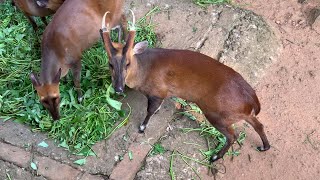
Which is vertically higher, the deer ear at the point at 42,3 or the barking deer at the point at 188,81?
the deer ear at the point at 42,3

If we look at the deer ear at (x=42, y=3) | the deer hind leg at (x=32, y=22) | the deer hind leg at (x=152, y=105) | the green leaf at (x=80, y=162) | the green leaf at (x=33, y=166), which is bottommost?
the green leaf at (x=33, y=166)

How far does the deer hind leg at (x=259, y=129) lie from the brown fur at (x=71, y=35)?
2107 millimetres

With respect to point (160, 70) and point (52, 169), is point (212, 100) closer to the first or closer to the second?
point (160, 70)

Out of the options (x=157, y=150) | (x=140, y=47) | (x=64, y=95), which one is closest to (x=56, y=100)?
(x=64, y=95)

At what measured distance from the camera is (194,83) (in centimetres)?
511

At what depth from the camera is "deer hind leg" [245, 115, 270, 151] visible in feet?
16.8

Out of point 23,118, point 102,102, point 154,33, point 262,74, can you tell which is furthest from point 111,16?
point 262,74

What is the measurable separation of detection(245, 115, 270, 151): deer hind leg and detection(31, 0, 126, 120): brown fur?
2.11m

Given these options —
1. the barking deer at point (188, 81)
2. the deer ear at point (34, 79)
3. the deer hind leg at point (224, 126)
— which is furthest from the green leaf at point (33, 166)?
the deer hind leg at point (224, 126)

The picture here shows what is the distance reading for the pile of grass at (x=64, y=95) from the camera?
551 centimetres

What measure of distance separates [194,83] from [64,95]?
176cm

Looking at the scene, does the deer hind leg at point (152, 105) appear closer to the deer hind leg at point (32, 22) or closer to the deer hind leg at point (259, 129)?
the deer hind leg at point (259, 129)

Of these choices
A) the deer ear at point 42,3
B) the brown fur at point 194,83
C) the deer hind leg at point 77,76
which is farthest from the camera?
the deer ear at point 42,3

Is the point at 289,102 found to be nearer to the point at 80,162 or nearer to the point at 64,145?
the point at 80,162
